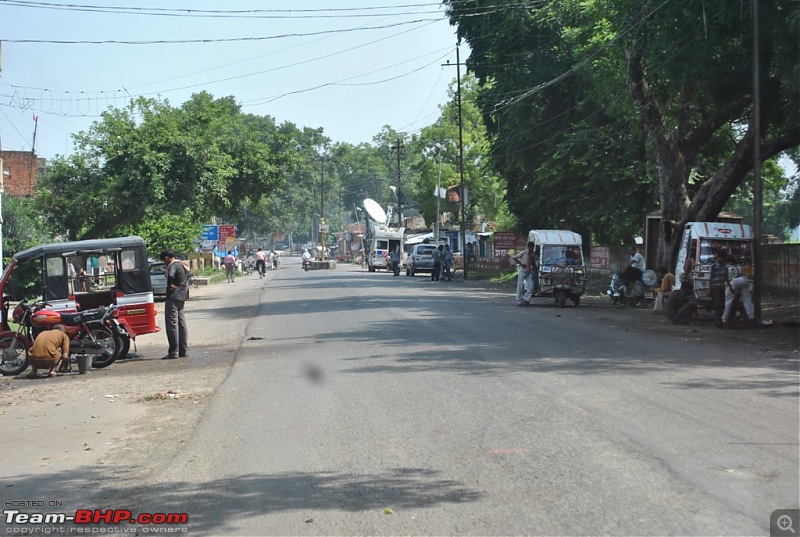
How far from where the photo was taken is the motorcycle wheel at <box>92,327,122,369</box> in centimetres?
1600

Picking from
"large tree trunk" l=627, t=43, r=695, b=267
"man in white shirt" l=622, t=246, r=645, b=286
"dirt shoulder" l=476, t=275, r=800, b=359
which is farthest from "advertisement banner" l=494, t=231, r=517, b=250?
"large tree trunk" l=627, t=43, r=695, b=267

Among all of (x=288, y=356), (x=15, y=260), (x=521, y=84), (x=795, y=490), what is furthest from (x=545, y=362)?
(x=521, y=84)

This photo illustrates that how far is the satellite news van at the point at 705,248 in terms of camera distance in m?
22.8

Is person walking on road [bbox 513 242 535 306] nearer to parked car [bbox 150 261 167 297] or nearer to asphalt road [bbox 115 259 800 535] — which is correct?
asphalt road [bbox 115 259 800 535]

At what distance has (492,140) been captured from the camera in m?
46.6

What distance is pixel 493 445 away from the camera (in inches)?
310

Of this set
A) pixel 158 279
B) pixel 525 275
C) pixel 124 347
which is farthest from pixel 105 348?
pixel 158 279

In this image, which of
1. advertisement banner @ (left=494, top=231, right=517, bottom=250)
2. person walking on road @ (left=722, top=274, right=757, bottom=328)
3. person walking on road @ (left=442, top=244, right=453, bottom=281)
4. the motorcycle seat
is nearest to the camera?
the motorcycle seat

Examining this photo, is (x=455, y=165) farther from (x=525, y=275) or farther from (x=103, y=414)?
(x=103, y=414)

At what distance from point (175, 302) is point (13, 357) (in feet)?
9.67

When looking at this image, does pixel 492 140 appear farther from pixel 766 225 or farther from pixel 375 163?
pixel 375 163

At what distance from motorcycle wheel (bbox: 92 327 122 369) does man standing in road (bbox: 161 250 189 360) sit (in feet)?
3.46

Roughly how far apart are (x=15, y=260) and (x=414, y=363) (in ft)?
26.3

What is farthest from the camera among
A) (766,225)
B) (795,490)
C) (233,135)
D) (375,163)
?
(375,163)
